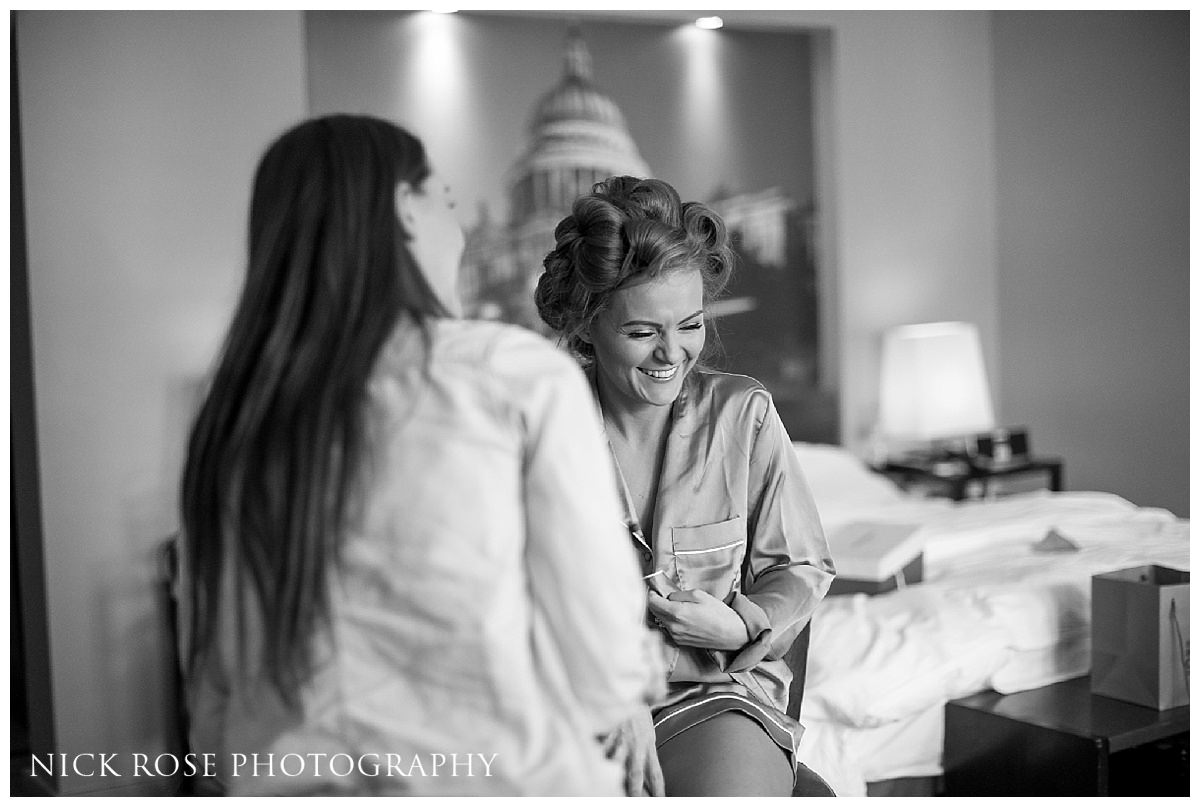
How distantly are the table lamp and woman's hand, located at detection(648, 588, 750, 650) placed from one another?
310 cm

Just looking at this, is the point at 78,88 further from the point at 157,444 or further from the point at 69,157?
the point at 157,444

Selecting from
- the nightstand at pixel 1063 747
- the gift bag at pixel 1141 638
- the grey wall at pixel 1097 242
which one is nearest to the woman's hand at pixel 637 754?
the nightstand at pixel 1063 747

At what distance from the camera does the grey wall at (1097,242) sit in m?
4.40

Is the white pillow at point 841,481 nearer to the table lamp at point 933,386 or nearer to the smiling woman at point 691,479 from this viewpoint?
the table lamp at point 933,386

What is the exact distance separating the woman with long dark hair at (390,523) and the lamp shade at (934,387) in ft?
11.8

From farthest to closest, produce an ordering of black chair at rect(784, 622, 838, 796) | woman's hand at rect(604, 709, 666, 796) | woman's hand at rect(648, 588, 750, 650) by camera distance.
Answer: black chair at rect(784, 622, 838, 796), woman's hand at rect(648, 588, 750, 650), woman's hand at rect(604, 709, 666, 796)

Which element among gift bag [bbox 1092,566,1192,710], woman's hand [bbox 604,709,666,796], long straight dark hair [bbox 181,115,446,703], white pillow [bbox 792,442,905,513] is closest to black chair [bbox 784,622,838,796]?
woman's hand [bbox 604,709,666,796]

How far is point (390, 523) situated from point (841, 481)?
3.06m

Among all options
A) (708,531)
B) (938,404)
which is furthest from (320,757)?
(938,404)

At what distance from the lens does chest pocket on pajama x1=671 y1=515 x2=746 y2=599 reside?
154 cm

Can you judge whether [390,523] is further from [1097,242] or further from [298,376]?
[1097,242]

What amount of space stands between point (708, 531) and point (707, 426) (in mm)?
145

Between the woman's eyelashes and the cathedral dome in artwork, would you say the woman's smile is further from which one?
the cathedral dome in artwork

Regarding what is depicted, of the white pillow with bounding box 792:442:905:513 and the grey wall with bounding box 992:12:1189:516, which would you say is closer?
the white pillow with bounding box 792:442:905:513
